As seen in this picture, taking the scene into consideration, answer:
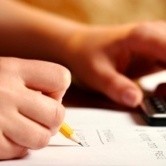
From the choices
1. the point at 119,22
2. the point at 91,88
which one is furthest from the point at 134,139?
the point at 119,22

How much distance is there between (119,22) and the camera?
886mm

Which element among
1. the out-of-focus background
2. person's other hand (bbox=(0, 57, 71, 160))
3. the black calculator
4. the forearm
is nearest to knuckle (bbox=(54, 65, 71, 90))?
person's other hand (bbox=(0, 57, 71, 160))

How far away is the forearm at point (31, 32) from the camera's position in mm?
697

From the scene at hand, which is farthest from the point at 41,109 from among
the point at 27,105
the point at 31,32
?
the point at 31,32

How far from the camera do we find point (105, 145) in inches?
15.8

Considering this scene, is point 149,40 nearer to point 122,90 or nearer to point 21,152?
point 122,90

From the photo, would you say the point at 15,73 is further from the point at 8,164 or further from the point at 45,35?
the point at 45,35

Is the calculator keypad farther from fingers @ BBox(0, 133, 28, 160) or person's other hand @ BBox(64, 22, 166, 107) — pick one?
fingers @ BBox(0, 133, 28, 160)

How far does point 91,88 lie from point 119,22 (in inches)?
11.6

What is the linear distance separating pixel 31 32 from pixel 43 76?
36 cm

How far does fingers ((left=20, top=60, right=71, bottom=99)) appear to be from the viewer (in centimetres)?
36

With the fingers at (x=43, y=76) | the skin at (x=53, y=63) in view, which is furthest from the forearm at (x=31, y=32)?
the fingers at (x=43, y=76)

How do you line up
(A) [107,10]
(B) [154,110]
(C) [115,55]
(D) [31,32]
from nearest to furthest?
1. (B) [154,110]
2. (C) [115,55]
3. (D) [31,32]
4. (A) [107,10]

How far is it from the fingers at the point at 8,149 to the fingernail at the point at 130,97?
0.74 ft
